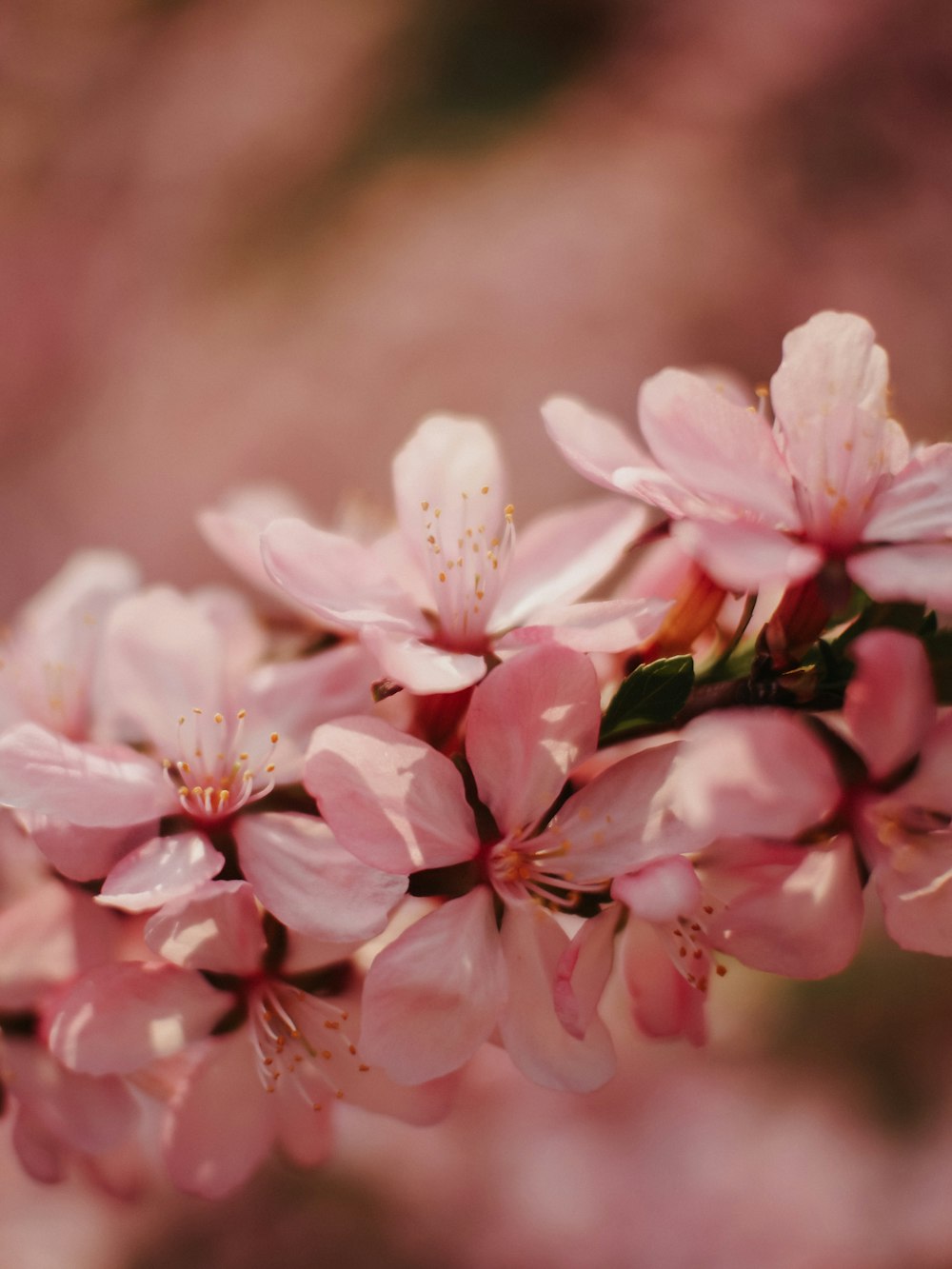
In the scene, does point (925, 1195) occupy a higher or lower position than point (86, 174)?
lower

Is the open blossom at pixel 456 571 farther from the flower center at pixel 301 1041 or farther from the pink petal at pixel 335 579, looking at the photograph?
the flower center at pixel 301 1041

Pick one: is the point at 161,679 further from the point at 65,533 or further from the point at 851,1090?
the point at 65,533

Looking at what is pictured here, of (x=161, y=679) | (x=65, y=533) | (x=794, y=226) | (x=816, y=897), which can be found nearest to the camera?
(x=816, y=897)

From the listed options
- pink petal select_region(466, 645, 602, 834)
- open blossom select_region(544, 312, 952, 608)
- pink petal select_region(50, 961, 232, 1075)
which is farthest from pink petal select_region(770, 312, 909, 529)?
pink petal select_region(50, 961, 232, 1075)

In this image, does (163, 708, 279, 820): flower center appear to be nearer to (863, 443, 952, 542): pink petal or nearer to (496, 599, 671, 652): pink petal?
(496, 599, 671, 652): pink petal

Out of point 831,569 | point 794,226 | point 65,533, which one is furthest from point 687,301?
point 831,569

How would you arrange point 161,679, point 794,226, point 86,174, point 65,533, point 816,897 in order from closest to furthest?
point 816,897 → point 161,679 → point 794,226 → point 65,533 → point 86,174

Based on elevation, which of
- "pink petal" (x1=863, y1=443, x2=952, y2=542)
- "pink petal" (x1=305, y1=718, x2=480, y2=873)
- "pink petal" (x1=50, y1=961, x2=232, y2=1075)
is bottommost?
"pink petal" (x1=50, y1=961, x2=232, y2=1075)
